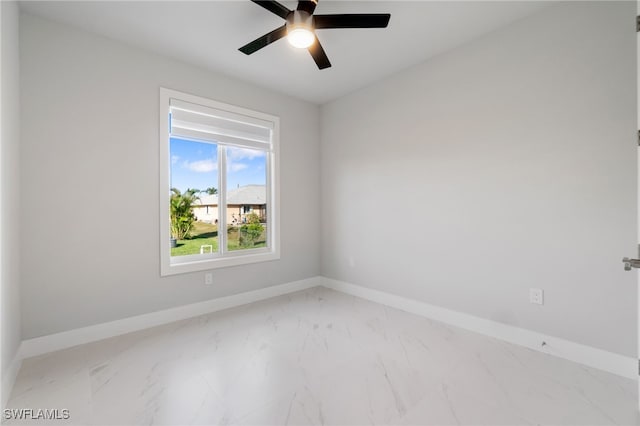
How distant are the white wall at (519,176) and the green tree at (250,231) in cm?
145

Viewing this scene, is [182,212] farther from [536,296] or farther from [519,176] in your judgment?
[536,296]

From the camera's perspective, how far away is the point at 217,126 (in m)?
3.30

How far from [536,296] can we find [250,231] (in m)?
3.03

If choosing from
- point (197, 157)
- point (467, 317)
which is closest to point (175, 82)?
point (197, 157)

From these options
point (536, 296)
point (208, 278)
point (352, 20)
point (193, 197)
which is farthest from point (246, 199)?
point (536, 296)

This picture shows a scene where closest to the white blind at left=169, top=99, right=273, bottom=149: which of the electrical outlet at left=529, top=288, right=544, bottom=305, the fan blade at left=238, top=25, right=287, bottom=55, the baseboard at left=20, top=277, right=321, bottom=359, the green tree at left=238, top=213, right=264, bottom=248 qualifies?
the green tree at left=238, top=213, right=264, bottom=248

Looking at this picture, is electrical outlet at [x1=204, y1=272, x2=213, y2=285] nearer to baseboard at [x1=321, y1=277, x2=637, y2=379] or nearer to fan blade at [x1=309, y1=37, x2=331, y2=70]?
baseboard at [x1=321, y1=277, x2=637, y2=379]

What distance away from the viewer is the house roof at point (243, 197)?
11.1 ft

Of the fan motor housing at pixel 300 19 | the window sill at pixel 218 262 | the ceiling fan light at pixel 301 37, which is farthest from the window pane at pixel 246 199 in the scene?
the fan motor housing at pixel 300 19

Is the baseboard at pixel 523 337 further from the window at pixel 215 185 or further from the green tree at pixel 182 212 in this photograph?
the green tree at pixel 182 212

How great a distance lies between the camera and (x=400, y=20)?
2365mm

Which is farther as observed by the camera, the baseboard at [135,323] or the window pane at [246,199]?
the window pane at [246,199]

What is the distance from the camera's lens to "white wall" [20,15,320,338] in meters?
2.28

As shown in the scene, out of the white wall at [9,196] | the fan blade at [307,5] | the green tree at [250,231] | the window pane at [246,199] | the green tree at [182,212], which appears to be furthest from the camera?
the green tree at [250,231]
